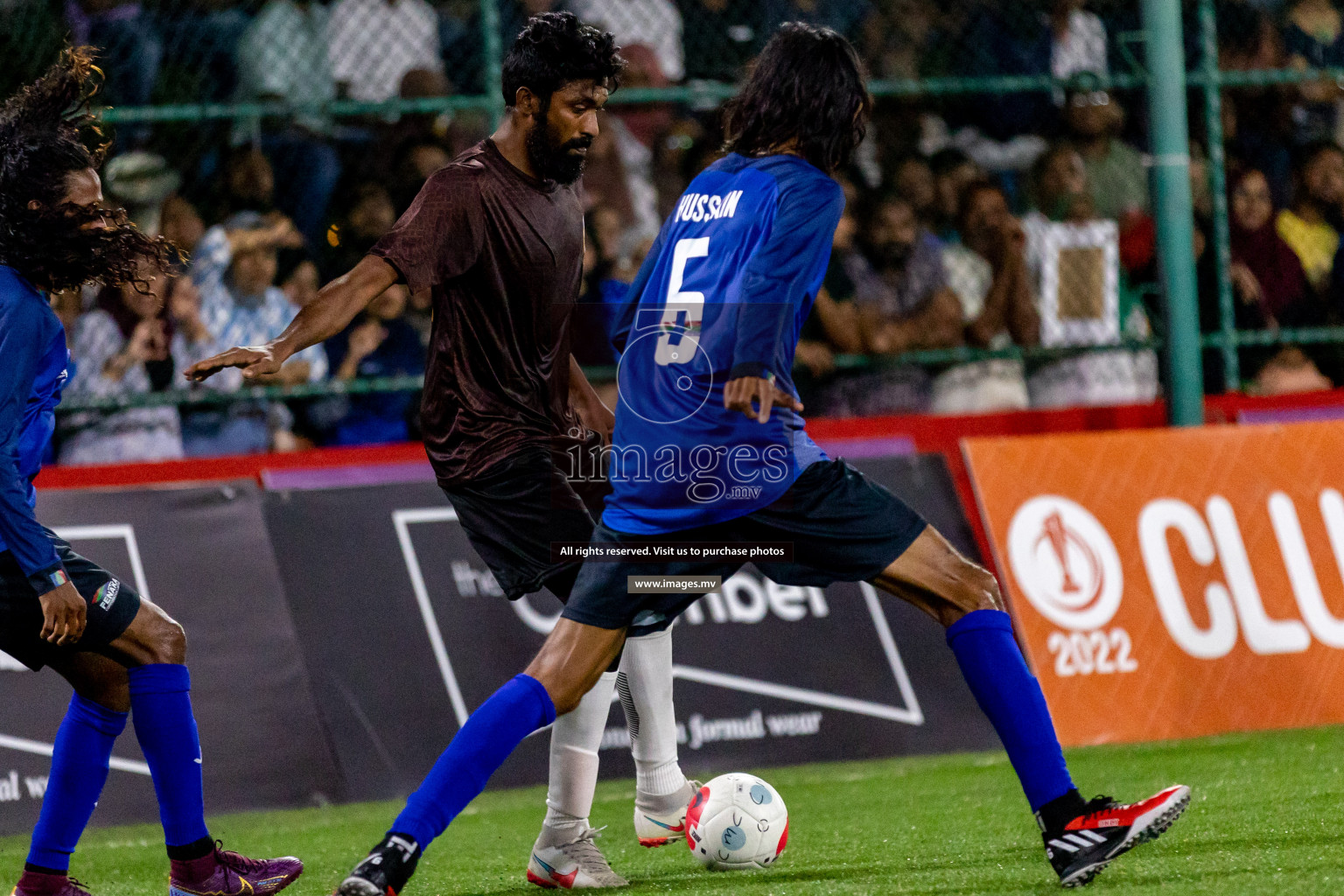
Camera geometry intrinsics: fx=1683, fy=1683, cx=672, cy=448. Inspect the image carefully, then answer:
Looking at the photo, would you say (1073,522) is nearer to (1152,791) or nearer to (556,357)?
(1152,791)

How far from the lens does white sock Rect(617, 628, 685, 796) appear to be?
15.3ft

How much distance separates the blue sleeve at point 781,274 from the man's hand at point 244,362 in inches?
39.6

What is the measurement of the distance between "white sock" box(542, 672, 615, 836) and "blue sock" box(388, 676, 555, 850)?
2.06ft

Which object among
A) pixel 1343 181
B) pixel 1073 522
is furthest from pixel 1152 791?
pixel 1343 181

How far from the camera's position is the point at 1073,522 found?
7.04 m

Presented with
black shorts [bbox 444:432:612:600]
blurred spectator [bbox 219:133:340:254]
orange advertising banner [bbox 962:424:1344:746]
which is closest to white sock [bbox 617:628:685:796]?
black shorts [bbox 444:432:612:600]

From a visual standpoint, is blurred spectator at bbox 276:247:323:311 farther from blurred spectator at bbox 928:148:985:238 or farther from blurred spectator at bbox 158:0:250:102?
blurred spectator at bbox 928:148:985:238

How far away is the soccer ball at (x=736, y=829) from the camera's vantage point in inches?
172

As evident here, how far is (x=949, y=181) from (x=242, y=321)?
3766 mm

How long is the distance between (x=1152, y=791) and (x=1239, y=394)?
3.29 metres

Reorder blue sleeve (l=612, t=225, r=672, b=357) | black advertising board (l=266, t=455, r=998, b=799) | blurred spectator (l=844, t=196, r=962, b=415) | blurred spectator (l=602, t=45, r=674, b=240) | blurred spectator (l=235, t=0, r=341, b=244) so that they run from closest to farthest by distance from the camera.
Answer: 1. blue sleeve (l=612, t=225, r=672, b=357)
2. black advertising board (l=266, t=455, r=998, b=799)
3. blurred spectator (l=235, t=0, r=341, b=244)
4. blurred spectator (l=844, t=196, r=962, b=415)
5. blurred spectator (l=602, t=45, r=674, b=240)

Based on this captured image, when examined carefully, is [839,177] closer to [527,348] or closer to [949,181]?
[949,181]

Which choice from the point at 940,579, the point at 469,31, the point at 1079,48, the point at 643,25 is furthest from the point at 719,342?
the point at 1079,48

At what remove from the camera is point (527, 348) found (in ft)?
14.9
